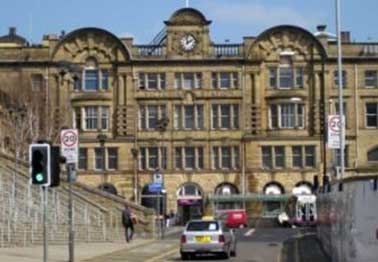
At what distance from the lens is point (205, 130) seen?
103 meters

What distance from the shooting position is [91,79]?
104m

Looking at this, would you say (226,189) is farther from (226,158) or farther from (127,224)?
(127,224)

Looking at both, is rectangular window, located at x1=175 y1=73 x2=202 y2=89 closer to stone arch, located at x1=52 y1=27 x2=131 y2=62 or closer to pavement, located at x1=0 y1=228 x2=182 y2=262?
stone arch, located at x1=52 y1=27 x2=131 y2=62

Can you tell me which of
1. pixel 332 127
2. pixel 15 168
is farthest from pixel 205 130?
pixel 332 127

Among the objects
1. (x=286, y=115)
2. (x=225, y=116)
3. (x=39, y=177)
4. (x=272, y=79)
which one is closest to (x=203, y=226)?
(x=39, y=177)

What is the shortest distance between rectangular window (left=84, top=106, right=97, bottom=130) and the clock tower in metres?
9.51

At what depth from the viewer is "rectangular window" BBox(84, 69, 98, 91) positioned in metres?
104

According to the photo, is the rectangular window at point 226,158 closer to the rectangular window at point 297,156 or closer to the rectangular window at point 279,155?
the rectangular window at point 279,155

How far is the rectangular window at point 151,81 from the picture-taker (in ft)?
336

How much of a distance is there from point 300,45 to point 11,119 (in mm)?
31469

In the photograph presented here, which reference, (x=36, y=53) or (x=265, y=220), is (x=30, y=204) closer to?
(x=265, y=220)

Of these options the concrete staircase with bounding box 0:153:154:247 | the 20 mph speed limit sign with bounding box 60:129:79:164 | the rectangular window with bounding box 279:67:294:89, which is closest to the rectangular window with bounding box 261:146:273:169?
the rectangular window with bounding box 279:67:294:89

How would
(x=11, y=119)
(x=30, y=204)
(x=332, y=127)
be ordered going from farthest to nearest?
(x=11, y=119) → (x=30, y=204) → (x=332, y=127)

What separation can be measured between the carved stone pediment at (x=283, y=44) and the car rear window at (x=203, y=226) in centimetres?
6364
